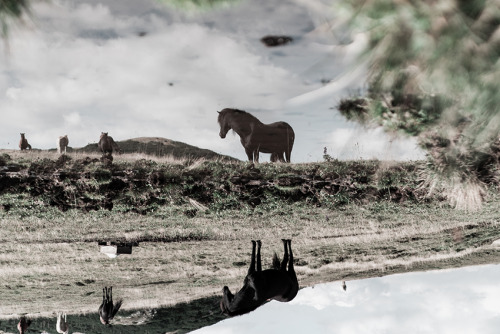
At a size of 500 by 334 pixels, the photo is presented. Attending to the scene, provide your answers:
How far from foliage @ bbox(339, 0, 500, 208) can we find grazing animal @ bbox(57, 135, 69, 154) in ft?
18.4

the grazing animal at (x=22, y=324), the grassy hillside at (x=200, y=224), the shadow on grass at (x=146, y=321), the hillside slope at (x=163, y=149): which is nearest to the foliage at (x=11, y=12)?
the grassy hillside at (x=200, y=224)

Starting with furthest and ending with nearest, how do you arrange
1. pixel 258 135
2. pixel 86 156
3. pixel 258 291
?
pixel 258 291 < pixel 86 156 < pixel 258 135

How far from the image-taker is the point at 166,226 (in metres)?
9.08

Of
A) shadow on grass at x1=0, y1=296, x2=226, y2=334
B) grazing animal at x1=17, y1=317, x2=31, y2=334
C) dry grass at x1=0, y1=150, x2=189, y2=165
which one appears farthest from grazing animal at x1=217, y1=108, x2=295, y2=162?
grazing animal at x1=17, y1=317, x2=31, y2=334

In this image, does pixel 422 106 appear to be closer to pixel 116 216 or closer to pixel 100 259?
pixel 116 216

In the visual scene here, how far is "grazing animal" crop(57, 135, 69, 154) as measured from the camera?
6.72m

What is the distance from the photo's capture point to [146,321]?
16.9m

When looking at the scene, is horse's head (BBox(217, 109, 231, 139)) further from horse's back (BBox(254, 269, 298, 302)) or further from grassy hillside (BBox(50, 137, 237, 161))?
horse's back (BBox(254, 269, 298, 302))

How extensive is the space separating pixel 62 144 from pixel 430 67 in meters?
6.47

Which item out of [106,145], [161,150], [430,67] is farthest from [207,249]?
[430,67]

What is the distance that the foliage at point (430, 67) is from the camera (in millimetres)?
2033

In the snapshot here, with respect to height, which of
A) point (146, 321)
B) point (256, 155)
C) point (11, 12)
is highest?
point (11, 12)

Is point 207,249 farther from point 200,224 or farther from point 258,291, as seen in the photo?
point 258,291

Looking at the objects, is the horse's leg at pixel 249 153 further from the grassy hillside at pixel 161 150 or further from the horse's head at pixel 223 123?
the horse's head at pixel 223 123
